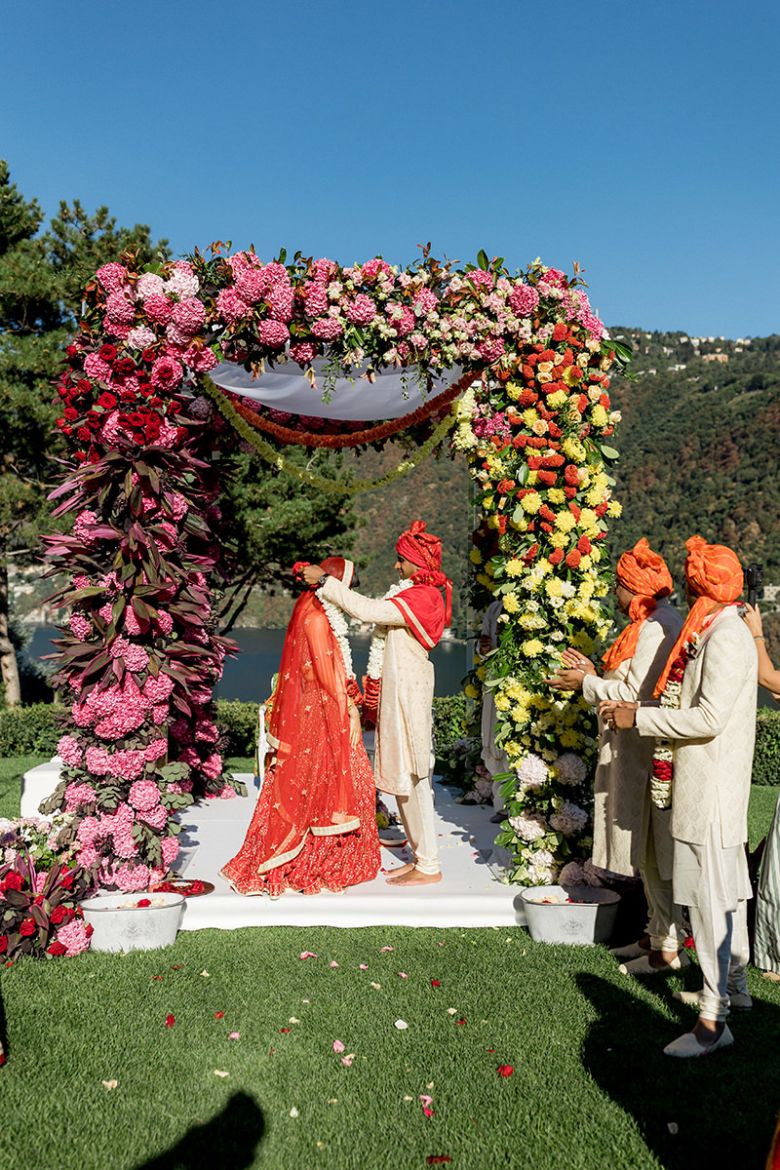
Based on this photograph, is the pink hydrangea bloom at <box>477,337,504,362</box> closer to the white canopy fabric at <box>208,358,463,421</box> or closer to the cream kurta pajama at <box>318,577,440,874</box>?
the white canopy fabric at <box>208,358,463,421</box>

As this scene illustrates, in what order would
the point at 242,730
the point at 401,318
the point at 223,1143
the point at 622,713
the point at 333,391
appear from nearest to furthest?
the point at 223,1143
the point at 622,713
the point at 401,318
the point at 333,391
the point at 242,730

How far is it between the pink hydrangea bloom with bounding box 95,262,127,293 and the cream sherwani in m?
3.67

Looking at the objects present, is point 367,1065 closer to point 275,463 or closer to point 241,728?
point 275,463

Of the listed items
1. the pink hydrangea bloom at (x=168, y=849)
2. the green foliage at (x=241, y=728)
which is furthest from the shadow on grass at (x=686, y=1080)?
the green foliage at (x=241, y=728)

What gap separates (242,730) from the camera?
48.3 feet

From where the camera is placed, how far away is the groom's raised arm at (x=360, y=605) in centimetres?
559

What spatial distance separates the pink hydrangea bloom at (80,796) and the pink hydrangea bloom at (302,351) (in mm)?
2747

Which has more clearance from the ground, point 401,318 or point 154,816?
point 401,318

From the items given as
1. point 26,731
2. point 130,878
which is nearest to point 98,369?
point 130,878

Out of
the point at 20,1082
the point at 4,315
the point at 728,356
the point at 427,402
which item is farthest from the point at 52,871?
the point at 728,356

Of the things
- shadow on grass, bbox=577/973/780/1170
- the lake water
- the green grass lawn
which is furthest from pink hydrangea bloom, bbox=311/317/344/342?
the lake water

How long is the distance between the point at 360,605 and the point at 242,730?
31.5 feet

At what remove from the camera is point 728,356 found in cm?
7031

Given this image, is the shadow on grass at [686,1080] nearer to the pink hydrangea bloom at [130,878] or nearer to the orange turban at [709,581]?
the orange turban at [709,581]
